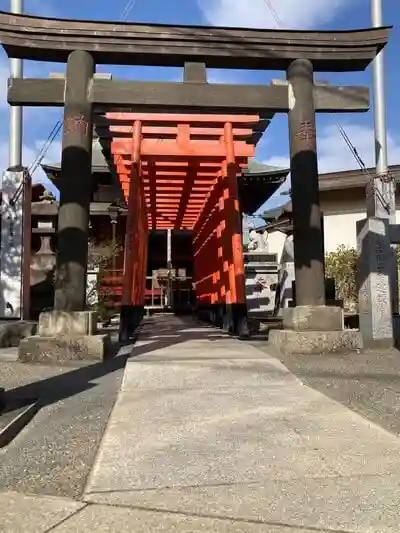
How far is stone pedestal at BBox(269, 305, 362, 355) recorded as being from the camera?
698 cm

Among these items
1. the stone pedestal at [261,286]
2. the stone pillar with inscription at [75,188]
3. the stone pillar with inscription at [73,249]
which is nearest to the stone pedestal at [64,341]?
the stone pillar with inscription at [73,249]

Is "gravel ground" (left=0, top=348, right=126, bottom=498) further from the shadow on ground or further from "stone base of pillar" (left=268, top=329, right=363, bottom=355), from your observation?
"stone base of pillar" (left=268, top=329, right=363, bottom=355)

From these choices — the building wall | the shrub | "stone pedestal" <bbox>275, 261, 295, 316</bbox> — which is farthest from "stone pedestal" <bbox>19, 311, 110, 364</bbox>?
the building wall

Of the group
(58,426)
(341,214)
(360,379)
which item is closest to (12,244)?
(58,426)

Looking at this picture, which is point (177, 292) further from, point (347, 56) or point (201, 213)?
point (347, 56)

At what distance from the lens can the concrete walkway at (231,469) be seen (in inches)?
88.9

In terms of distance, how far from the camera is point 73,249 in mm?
7141

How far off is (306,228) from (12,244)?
541cm

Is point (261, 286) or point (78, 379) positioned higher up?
point (261, 286)

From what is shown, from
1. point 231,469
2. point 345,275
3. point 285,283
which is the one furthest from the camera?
point 345,275

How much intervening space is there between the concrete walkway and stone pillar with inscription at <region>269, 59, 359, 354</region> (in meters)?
2.34

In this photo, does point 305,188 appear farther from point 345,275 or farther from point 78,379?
point 345,275

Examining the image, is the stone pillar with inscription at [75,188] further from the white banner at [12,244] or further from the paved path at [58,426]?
the white banner at [12,244]

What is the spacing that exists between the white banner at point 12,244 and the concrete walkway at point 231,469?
16.9ft
